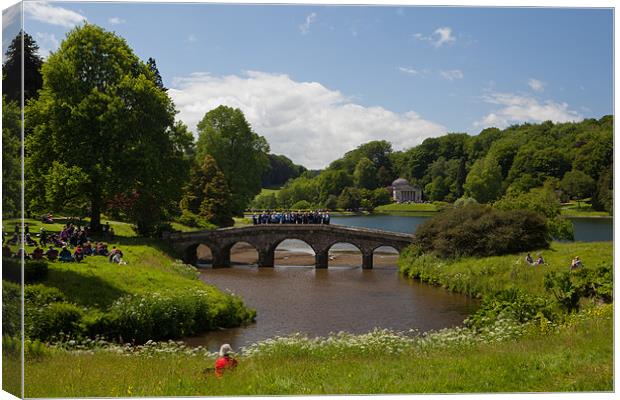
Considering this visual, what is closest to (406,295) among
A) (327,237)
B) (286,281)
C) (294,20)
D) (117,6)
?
(286,281)

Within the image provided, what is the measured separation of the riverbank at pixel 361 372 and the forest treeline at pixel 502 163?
3.94 meters

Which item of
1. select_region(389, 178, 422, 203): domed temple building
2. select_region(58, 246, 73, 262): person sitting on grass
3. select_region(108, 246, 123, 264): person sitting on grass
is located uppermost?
select_region(389, 178, 422, 203): domed temple building

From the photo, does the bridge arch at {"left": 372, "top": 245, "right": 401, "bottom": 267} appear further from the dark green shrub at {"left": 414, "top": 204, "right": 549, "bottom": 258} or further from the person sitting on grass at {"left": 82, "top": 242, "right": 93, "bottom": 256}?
the person sitting on grass at {"left": 82, "top": 242, "right": 93, "bottom": 256}

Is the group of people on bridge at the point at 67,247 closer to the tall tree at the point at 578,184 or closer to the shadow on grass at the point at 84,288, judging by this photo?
the shadow on grass at the point at 84,288

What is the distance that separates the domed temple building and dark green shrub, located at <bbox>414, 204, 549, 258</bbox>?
151 inches

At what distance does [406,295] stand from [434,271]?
398cm

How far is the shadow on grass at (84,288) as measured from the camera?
1920cm

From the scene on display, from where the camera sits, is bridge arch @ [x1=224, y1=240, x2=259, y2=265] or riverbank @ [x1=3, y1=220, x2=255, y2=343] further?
bridge arch @ [x1=224, y1=240, x2=259, y2=265]

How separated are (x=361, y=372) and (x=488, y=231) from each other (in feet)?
65.8

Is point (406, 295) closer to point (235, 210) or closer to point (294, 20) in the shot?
point (294, 20)

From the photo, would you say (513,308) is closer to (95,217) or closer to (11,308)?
(11,308)

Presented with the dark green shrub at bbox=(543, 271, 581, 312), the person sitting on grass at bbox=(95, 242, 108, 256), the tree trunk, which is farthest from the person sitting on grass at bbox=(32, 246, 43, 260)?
the dark green shrub at bbox=(543, 271, 581, 312)

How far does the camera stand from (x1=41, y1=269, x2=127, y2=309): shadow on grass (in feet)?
63.0

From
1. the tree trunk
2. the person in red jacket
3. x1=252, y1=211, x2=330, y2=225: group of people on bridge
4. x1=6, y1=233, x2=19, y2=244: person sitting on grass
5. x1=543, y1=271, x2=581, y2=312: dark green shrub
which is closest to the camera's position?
x1=6, y1=233, x2=19, y2=244: person sitting on grass
